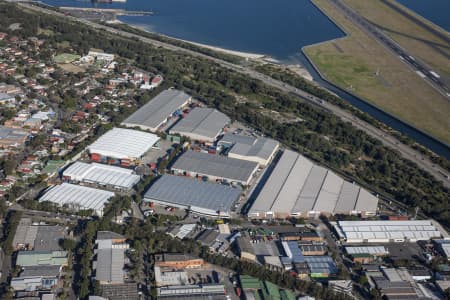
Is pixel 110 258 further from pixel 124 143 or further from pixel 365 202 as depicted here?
pixel 365 202

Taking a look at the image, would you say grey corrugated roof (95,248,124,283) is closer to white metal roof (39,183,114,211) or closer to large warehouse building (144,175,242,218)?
white metal roof (39,183,114,211)

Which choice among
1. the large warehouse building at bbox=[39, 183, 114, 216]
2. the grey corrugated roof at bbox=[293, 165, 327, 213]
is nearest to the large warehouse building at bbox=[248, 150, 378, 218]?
the grey corrugated roof at bbox=[293, 165, 327, 213]

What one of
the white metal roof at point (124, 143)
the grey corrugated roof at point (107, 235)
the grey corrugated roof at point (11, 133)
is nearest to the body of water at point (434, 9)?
the white metal roof at point (124, 143)

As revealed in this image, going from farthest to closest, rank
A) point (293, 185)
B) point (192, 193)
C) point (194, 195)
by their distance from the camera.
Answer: point (293, 185)
point (192, 193)
point (194, 195)

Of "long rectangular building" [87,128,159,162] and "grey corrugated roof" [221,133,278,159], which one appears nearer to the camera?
"long rectangular building" [87,128,159,162]

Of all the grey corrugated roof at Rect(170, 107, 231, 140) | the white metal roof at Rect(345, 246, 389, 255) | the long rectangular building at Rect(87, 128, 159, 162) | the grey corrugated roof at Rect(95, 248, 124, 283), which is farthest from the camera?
the grey corrugated roof at Rect(170, 107, 231, 140)

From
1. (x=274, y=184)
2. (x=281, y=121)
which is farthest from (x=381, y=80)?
(x=274, y=184)
